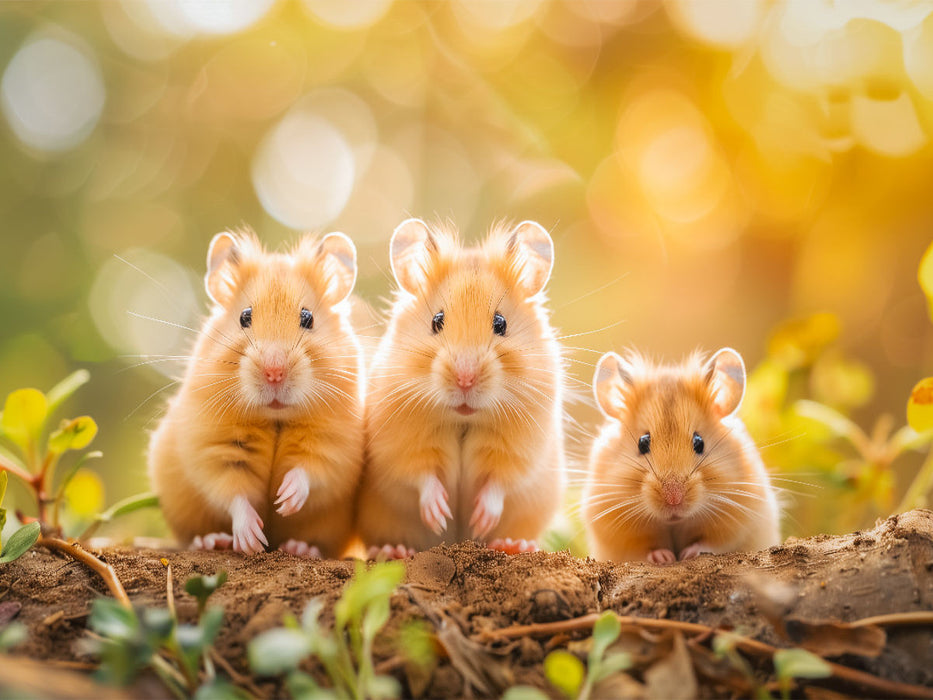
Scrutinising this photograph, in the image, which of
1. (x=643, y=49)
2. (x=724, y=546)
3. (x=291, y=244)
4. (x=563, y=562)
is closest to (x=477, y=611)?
(x=563, y=562)

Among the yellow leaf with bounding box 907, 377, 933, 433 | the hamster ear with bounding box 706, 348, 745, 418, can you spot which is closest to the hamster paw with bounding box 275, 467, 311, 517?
the hamster ear with bounding box 706, 348, 745, 418

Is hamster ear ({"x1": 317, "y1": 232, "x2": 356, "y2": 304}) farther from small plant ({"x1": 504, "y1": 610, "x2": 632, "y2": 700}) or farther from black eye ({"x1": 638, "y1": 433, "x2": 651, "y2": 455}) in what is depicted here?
small plant ({"x1": 504, "y1": 610, "x2": 632, "y2": 700})

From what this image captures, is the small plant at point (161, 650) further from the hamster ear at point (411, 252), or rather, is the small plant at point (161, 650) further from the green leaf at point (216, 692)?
the hamster ear at point (411, 252)

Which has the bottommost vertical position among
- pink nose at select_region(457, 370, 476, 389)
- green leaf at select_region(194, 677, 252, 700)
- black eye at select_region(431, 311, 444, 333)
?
green leaf at select_region(194, 677, 252, 700)

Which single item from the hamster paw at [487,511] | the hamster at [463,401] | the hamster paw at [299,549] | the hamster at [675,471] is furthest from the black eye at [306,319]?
the hamster at [675,471]

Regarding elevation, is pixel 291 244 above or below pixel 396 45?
below

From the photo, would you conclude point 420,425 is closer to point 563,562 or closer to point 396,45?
point 563,562
